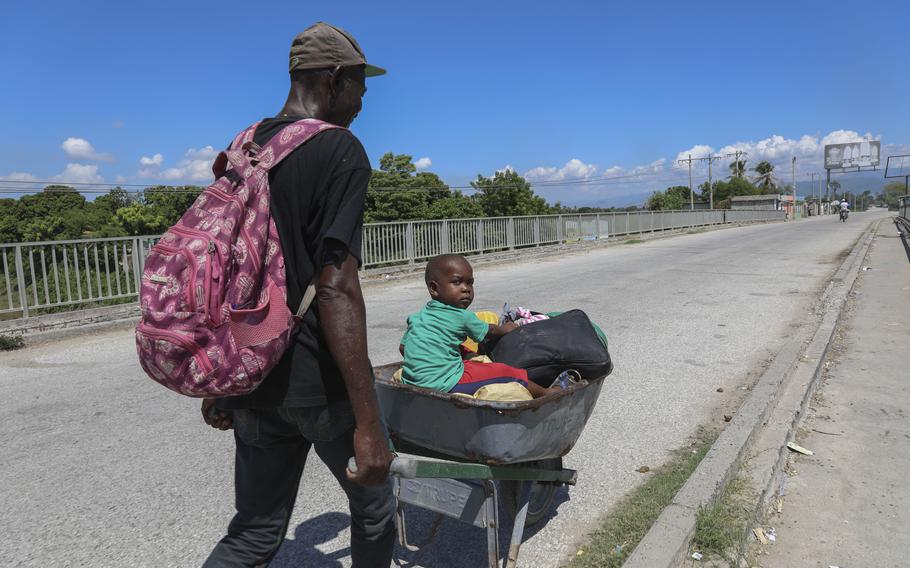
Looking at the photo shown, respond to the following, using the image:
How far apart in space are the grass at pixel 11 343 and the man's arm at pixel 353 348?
789 centimetres

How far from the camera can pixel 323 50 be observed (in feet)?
5.88

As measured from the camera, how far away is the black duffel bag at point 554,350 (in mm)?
2961

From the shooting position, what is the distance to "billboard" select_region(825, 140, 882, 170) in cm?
8369

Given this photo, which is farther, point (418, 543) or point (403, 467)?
point (418, 543)

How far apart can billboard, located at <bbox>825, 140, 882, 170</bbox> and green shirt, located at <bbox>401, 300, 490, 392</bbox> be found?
9649 centimetres

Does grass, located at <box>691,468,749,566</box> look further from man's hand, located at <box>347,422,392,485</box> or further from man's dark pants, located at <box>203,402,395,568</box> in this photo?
man's hand, located at <box>347,422,392,485</box>

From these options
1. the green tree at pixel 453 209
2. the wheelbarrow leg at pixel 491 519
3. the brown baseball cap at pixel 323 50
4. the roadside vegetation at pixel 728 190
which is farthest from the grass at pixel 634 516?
the roadside vegetation at pixel 728 190

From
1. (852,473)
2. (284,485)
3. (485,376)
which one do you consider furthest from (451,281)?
(852,473)

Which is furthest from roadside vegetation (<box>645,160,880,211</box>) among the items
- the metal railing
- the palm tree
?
the metal railing

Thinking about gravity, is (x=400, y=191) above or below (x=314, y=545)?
above

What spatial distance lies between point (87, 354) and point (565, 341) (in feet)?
21.5

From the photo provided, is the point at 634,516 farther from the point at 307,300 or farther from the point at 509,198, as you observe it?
the point at 509,198

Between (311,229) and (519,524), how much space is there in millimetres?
1631

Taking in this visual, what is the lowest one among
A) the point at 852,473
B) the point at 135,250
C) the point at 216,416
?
the point at 852,473
